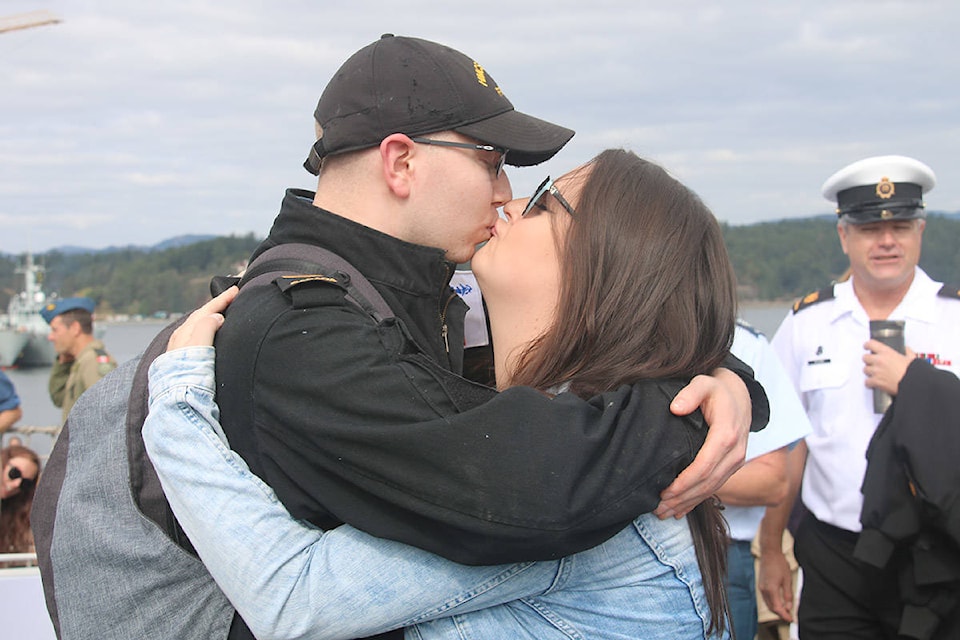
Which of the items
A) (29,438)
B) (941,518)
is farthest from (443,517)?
(29,438)

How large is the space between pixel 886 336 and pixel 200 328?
10.8 ft

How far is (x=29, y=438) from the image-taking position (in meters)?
7.54

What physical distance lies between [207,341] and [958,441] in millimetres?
2889

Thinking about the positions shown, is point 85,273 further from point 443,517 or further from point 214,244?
point 443,517

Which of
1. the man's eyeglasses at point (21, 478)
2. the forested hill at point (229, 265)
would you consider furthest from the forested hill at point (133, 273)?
the man's eyeglasses at point (21, 478)

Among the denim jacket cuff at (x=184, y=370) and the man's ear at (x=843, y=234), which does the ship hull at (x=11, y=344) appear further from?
the denim jacket cuff at (x=184, y=370)

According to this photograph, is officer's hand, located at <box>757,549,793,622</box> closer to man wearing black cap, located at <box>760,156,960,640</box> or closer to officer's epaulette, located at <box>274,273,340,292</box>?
man wearing black cap, located at <box>760,156,960,640</box>

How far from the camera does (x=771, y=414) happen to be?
11.2 ft

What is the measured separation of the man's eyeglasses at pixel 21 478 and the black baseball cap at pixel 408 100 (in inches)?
177

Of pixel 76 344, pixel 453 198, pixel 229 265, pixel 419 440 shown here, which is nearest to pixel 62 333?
pixel 76 344

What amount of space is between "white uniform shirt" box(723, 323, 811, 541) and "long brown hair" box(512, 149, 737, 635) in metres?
1.63

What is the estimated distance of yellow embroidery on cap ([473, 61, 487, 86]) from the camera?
1949mm

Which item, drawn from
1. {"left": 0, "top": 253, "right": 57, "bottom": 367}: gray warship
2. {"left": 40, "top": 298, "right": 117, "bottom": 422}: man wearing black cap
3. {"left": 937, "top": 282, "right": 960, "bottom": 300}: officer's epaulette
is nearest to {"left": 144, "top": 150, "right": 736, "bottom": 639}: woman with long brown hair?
{"left": 937, "top": 282, "right": 960, "bottom": 300}: officer's epaulette

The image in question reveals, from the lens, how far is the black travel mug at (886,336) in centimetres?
391
